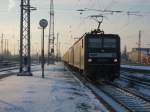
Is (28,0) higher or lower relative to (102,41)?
higher

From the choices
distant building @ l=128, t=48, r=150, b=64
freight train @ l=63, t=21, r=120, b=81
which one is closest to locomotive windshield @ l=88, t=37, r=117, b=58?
freight train @ l=63, t=21, r=120, b=81

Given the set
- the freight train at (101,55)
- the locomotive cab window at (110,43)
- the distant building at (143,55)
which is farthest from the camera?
the distant building at (143,55)

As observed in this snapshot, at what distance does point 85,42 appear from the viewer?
1107 inches

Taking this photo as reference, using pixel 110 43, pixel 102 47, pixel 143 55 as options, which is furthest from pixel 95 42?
pixel 143 55

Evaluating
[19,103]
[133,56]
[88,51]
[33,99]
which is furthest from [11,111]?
[133,56]

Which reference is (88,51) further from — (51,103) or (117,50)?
(51,103)

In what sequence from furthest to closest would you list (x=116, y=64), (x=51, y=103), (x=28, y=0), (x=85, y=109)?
(x=28, y=0), (x=116, y=64), (x=51, y=103), (x=85, y=109)

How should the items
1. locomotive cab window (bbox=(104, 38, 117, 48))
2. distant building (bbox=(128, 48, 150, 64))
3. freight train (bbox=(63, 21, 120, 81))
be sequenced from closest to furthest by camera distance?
freight train (bbox=(63, 21, 120, 81)) → locomotive cab window (bbox=(104, 38, 117, 48)) → distant building (bbox=(128, 48, 150, 64))

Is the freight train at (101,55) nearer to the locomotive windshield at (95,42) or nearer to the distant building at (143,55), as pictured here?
the locomotive windshield at (95,42)

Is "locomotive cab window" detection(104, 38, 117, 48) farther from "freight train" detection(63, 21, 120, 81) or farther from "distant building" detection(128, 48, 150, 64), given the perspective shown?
"distant building" detection(128, 48, 150, 64)

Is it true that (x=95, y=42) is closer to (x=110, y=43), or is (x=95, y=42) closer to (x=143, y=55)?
(x=110, y=43)

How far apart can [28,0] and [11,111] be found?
920 inches

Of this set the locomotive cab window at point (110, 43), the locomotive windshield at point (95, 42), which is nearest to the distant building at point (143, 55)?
the locomotive cab window at point (110, 43)

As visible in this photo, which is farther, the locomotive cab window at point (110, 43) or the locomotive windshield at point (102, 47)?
the locomotive cab window at point (110, 43)
